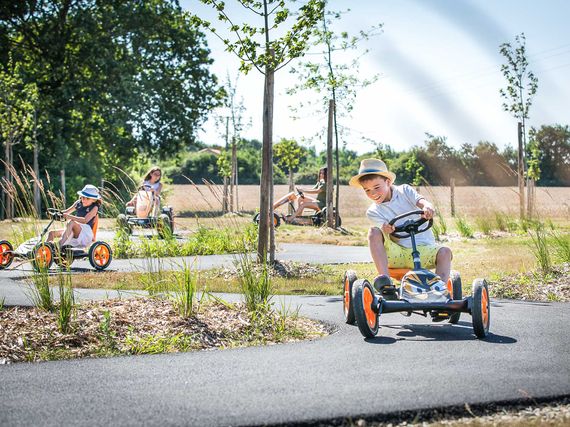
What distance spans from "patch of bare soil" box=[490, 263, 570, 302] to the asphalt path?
249 centimetres

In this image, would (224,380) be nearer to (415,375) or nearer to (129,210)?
(415,375)

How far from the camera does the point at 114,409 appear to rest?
13.8ft

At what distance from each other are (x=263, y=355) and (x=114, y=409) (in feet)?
5.17

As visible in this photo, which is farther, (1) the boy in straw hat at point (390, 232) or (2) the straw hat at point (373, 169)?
(2) the straw hat at point (373, 169)

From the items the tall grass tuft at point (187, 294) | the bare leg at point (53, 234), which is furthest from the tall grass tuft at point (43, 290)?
the bare leg at point (53, 234)

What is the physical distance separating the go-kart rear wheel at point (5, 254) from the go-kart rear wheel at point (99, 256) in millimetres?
1420

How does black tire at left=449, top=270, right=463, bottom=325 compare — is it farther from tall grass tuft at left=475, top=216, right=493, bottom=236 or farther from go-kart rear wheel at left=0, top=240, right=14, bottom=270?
tall grass tuft at left=475, top=216, right=493, bottom=236

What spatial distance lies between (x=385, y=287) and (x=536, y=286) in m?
3.64

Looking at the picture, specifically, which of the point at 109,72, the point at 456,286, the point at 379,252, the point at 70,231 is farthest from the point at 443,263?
the point at 109,72

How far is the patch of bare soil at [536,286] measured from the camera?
879cm

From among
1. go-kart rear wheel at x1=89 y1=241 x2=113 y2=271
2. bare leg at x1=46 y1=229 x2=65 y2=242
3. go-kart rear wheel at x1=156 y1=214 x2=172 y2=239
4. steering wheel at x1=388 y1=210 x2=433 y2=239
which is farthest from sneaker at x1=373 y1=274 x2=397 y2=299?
bare leg at x1=46 y1=229 x2=65 y2=242

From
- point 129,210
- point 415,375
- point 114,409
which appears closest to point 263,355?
point 415,375

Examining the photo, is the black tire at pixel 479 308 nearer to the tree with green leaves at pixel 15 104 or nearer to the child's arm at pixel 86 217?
the child's arm at pixel 86 217

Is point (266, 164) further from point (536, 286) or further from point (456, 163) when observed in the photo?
point (456, 163)
